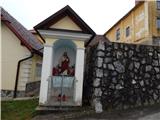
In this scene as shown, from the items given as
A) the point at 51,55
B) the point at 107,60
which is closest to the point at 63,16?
the point at 51,55

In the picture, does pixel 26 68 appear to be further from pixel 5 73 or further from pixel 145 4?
pixel 145 4

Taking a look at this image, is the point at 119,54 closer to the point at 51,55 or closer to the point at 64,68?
the point at 64,68

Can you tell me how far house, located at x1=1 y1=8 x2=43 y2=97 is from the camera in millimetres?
18156

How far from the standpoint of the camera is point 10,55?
18500 millimetres

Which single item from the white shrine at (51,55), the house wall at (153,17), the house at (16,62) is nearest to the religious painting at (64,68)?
the white shrine at (51,55)

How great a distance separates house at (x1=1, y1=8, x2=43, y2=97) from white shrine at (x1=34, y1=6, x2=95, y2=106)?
6563 millimetres

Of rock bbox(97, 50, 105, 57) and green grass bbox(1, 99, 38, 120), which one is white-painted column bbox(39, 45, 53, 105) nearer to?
Answer: green grass bbox(1, 99, 38, 120)

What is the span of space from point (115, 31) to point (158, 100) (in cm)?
3113

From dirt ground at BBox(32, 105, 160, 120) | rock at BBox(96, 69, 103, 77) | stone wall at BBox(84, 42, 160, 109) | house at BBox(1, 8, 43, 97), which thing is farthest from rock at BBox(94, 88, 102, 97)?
house at BBox(1, 8, 43, 97)

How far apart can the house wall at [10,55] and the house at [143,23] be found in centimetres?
1807

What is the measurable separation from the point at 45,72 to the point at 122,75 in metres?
3.16

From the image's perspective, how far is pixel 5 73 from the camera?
1817 cm

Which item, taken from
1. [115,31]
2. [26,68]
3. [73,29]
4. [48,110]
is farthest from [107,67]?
[115,31]

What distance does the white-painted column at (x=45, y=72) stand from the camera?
37.3 feet
